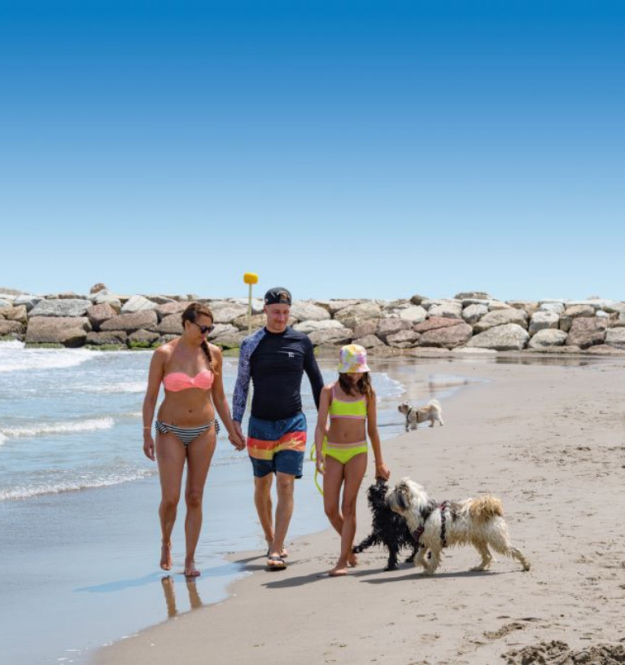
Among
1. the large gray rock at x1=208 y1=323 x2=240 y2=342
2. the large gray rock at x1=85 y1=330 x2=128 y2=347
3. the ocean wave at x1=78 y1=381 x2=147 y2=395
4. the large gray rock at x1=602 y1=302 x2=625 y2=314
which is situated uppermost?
the large gray rock at x1=602 y1=302 x2=625 y2=314

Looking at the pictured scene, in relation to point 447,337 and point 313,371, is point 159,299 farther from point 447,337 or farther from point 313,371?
point 313,371

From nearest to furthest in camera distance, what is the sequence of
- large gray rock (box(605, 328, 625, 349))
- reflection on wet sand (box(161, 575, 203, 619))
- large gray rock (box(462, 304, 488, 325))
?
reflection on wet sand (box(161, 575, 203, 619)), large gray rock (box(605, 328, 625, 349)), large gray rock (box(462, 304, 488, 325))

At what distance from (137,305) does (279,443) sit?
43.9m

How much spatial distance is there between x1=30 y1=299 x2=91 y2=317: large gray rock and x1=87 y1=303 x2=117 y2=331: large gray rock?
924 mm

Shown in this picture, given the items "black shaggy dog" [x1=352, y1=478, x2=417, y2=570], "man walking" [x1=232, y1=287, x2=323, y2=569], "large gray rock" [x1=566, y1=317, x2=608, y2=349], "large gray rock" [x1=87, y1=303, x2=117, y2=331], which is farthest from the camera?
"large gray rock" [x1=87, y1=303, x2=117, y2=331]

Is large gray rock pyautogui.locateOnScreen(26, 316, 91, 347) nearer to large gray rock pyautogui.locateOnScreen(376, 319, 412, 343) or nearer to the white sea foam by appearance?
the white sea foam

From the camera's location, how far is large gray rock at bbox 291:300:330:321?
45.7 metres

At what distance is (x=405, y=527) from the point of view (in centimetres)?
599

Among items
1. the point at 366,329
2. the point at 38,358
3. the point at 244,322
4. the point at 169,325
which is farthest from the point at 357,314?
the point at 38,358

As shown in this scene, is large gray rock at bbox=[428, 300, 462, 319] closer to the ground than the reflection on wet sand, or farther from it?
farther from it

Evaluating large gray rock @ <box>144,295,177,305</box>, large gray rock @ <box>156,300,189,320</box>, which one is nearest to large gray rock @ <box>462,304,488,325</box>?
large gray rock @ <box>156,300,189,320</box>

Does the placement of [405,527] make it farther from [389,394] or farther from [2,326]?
[2,326]

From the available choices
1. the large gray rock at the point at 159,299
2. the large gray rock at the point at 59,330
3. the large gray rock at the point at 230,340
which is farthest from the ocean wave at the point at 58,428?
the large gray rock at the point at 159,299

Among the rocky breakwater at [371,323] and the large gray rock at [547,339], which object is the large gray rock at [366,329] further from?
the large gray rock at [547,339]
